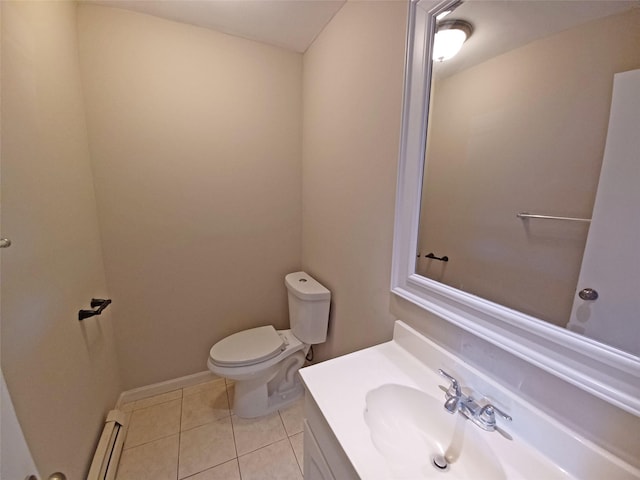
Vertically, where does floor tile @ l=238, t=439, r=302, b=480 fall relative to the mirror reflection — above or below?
below

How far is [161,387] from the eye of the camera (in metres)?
1.74

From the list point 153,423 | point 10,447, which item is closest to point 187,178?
point 10,447

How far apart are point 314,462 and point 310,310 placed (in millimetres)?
781

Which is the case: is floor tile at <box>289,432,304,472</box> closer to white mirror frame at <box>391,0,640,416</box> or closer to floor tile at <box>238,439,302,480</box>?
floor tile at <box>238,439,302,480</box>

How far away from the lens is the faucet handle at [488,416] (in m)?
0.64

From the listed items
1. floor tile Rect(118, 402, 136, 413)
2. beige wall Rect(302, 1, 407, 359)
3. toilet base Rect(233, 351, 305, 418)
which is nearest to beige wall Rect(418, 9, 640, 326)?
beige wall Rect(302, 1, 407, 359)

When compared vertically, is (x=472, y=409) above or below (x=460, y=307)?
below

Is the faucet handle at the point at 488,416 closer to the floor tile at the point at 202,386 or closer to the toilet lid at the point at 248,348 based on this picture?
the toilet lid at the point at 248,348

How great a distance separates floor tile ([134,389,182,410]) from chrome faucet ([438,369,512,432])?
6.00ft

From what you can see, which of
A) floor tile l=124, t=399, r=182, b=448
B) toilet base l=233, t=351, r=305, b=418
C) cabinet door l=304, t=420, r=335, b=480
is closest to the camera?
cabinet door l=304, t=420, r=335, b=480

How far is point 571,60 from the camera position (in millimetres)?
754

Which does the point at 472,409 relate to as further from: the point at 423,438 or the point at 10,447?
the point at 10,447

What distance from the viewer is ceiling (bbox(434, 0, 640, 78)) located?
2.25 feet

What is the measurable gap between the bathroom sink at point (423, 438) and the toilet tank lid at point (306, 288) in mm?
754
